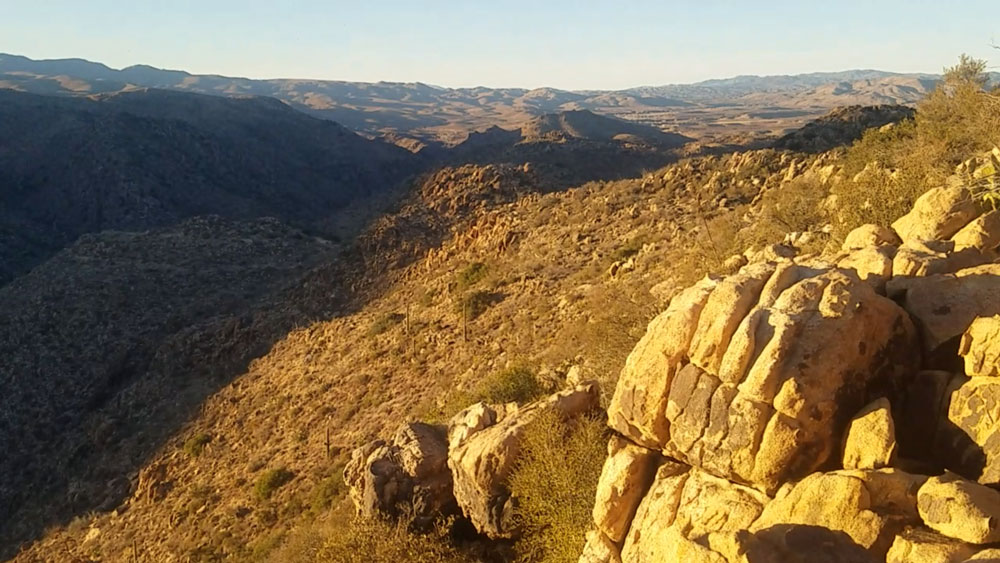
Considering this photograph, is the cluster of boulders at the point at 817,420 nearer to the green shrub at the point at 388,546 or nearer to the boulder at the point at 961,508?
the boulder at the point at 961,508

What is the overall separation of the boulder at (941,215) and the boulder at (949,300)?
165cm

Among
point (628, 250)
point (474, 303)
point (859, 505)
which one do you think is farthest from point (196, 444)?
point (859, 505)

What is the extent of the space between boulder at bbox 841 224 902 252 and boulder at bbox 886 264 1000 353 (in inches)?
75.4

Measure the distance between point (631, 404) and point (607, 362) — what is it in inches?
194

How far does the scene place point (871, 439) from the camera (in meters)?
5.78

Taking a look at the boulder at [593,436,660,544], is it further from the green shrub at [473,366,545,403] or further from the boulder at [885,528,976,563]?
the green shrub at [473,366,545,403]

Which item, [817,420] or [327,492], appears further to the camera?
[327,492]

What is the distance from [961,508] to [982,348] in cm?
170

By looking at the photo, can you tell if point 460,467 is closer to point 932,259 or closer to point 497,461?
point 497,461

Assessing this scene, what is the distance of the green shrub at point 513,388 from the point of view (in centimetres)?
1418

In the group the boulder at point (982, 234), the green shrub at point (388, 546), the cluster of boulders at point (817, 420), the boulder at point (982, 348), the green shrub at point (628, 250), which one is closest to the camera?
the cluster of boulders at point (817, 420)

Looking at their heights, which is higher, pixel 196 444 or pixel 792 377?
pixel 792 377

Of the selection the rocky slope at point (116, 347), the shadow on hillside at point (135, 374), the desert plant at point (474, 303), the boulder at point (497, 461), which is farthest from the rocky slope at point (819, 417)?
the rocky slope at point (116, 347)

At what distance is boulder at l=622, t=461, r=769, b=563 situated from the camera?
19.7 feet
